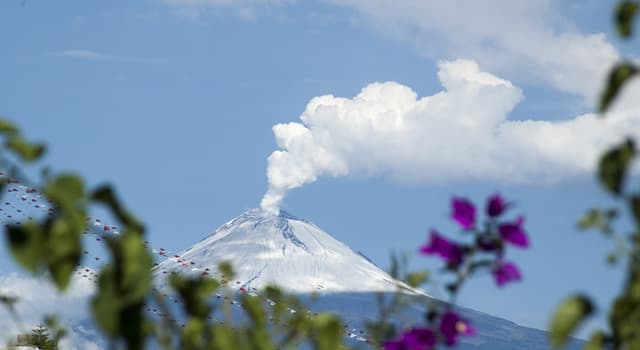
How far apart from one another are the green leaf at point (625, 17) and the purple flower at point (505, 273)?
79 centimetres

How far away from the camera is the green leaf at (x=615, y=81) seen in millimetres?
1876

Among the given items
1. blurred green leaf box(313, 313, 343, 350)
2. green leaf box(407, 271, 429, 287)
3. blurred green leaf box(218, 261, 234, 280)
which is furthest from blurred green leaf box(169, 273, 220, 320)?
green leaf box(407, 271, 429, 287)

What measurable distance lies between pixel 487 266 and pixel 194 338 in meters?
0.82

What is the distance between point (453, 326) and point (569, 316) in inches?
29.8

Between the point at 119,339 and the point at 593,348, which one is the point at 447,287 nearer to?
the point at 593,348

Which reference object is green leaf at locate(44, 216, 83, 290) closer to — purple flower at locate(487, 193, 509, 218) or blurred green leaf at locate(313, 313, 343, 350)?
blurred green leaf at locate(313, 313, 343, 350)

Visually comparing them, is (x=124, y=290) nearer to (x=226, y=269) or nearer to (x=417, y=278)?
(x=226, y=269)

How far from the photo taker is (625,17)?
1.94 meters

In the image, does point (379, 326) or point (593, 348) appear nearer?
point (593, 348)

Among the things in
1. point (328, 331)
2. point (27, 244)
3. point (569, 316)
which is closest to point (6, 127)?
point (27, 244)

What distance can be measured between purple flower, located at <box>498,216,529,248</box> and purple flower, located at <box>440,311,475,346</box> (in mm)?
263

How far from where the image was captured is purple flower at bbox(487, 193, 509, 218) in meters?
2.47

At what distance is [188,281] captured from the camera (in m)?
1.94

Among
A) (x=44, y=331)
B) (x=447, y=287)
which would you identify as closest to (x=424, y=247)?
(x=447, y=287)
